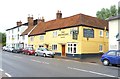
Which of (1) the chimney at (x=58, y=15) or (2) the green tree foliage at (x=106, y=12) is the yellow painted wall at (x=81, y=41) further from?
(2) the green tree foliage at (x=106, y=12)

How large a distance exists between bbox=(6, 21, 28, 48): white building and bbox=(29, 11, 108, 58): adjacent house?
81.2 ft

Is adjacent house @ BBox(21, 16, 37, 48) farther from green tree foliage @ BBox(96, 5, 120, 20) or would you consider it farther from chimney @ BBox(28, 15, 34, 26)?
green tree foliage @ BBox(96, 5, 120, 20)

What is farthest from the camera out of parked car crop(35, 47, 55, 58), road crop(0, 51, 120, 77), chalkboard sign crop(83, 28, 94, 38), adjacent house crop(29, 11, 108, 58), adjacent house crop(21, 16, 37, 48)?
adjacent house crop(21, 16, 37, 48)

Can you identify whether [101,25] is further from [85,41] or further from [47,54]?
[47,54]

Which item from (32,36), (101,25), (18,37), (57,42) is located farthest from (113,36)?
(18,37)

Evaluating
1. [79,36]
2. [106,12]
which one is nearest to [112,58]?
[79,36]

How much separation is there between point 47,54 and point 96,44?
8.58m

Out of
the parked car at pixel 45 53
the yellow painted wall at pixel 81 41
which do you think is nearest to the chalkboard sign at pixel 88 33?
the yellow painted wall at pixel 81 41

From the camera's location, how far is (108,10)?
7200cm

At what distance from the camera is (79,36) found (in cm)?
3441

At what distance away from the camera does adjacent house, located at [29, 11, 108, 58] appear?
34.5 m

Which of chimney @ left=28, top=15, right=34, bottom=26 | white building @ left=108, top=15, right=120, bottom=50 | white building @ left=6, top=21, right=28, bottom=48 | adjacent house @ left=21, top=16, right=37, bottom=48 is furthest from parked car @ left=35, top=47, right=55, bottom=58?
white building @ left=6, top=21, right=28, bottom=48

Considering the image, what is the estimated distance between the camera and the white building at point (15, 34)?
6608 centimetres

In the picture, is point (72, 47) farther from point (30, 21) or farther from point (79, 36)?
point (30, 21)
